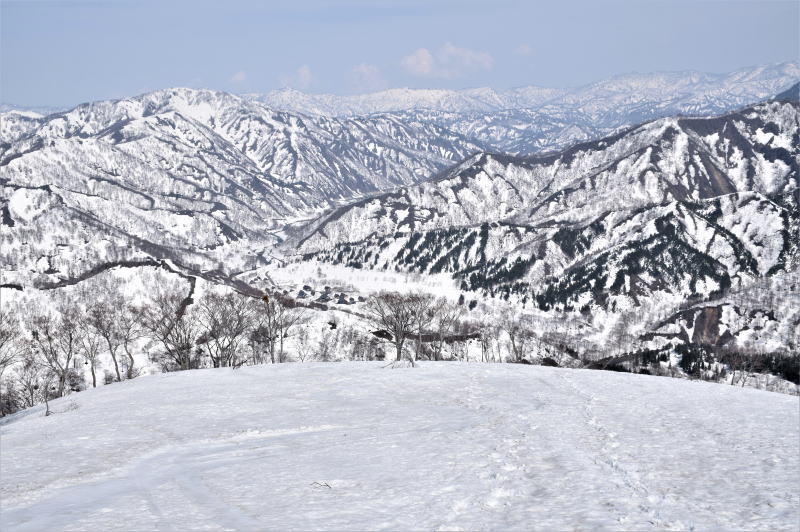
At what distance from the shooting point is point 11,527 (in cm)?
2484

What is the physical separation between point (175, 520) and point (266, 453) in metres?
11.8

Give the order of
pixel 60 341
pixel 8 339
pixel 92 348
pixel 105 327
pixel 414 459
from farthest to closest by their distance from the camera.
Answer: pixel 105 327 < pixel 60 341 < pixel 92 348 < pixel 8 339 < pixel 414 459

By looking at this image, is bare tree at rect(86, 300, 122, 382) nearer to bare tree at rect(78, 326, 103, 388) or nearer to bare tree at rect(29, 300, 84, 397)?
bare tree at rect(78, 326, 103, 388)

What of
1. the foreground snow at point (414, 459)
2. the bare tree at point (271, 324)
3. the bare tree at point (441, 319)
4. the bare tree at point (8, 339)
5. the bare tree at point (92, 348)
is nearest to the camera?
the foreground snow at point (414, 459)

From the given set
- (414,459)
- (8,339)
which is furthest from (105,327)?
(414,459)

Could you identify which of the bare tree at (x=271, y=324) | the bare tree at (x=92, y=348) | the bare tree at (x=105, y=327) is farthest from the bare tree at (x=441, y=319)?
the bare tree at (x=92, y=348)

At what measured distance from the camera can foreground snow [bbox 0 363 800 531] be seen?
78.6 feet

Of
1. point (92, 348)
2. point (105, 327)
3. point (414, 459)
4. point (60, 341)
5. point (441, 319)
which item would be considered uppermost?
point (441, 319)

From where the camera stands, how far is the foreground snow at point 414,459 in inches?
943

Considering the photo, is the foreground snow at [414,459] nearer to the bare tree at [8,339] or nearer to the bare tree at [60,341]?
the bare tree at [8,339]

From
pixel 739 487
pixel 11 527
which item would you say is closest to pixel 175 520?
pixel 11 527

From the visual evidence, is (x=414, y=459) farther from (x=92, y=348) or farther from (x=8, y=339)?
(x=8, y=339)

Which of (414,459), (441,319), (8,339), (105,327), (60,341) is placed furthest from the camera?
(441,319)

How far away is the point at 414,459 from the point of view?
3200 centimetres
